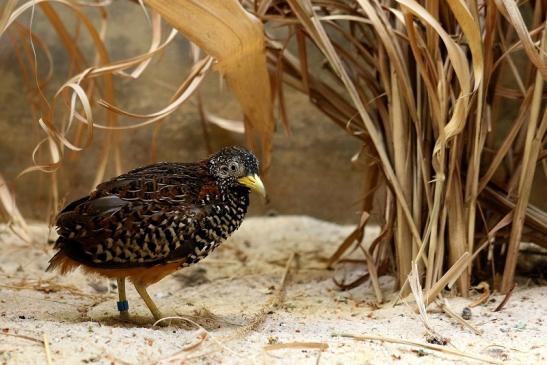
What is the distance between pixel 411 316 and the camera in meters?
2.89

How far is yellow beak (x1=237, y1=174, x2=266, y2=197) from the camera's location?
9.32ft

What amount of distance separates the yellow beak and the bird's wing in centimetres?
16

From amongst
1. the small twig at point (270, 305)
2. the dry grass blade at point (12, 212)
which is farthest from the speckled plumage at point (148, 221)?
the dry grass blade at point (12, 212)

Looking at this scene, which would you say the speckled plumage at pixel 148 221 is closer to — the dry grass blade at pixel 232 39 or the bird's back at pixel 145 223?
the bird's back at pixel 145 223

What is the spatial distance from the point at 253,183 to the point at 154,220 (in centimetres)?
37

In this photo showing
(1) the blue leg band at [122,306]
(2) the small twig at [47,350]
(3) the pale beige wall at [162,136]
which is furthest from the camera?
(3) the pale beige wall at [162,136]

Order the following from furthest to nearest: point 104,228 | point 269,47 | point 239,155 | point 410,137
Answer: point 269,47, point 410,137, point 239,155, point 104,228

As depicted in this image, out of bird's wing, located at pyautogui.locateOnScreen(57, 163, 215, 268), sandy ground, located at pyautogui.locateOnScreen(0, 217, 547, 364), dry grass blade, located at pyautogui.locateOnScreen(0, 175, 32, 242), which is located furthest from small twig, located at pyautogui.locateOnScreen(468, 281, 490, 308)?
dry grass blade, located at pyautogui.locateOnScreen(0, 175, 32, 242)

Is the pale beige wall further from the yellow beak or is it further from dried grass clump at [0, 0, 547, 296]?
the yellow beak

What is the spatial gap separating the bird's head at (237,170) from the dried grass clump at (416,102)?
0.28 meters

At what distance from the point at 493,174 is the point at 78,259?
1.53 metres

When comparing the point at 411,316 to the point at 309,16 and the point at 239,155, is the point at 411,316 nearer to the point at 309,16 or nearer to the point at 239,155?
the point at 239,155

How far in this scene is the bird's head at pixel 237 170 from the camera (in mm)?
2857

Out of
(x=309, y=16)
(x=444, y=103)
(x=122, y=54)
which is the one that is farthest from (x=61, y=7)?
(x=444, y=103)
